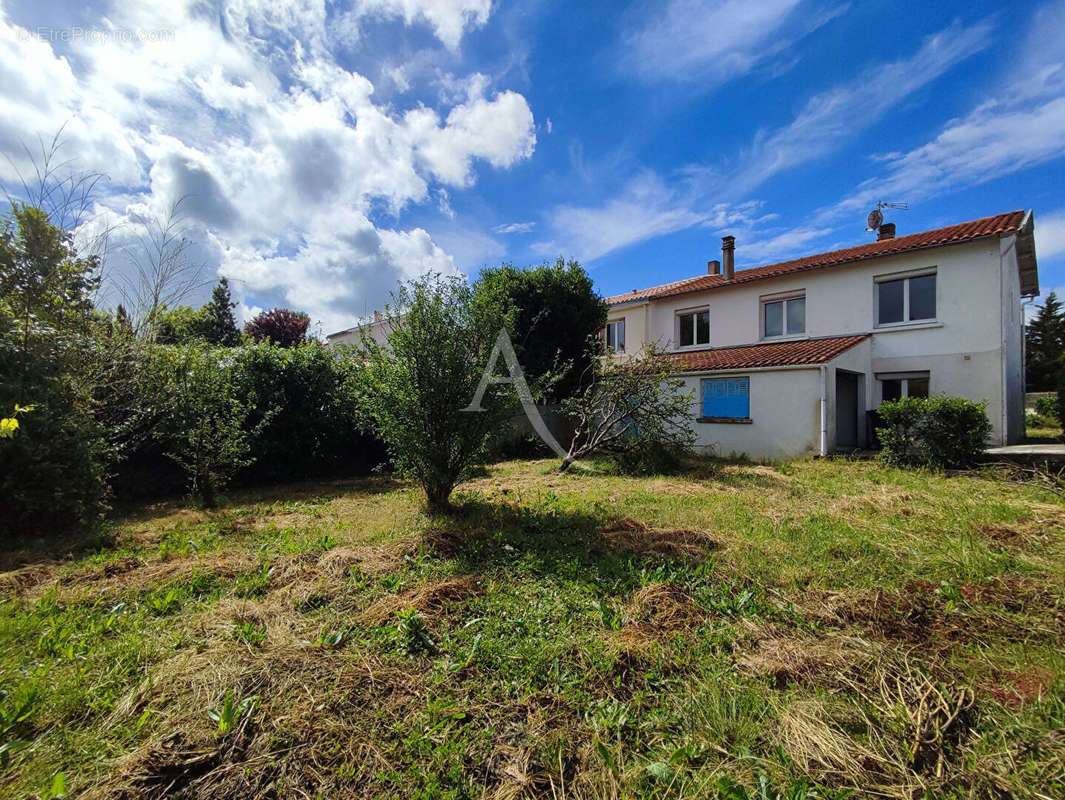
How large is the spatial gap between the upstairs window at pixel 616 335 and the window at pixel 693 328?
2.26 meters

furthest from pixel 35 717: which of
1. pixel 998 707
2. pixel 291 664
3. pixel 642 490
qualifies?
pixel 642 490

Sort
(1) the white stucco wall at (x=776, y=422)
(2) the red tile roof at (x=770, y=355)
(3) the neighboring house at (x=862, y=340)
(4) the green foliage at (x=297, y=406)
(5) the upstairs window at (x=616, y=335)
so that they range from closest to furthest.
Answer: (4) the green foliage at (x=297, y=406), (3) the neighboring house at (x=862, y=340), (1) the white stucco wall at (x=776, y=422), (2) the red tile roof at (x=770, y=355), (5) the upstairs window at (x=616, y=335)

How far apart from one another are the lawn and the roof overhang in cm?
1109

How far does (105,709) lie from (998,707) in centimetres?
453

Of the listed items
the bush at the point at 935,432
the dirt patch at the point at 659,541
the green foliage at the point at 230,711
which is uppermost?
the bush at the point at 935,432

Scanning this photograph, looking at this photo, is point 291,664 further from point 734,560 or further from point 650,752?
point 734,560

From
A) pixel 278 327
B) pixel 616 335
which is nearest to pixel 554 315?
pixel 616 335

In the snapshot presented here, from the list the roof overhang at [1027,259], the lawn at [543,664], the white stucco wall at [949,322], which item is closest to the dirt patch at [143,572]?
the lawn at [543,664]

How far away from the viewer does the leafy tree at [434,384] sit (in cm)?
534

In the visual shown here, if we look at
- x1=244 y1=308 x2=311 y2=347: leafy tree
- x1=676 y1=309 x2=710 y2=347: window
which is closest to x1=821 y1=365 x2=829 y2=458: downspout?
x1=676 y1=309 x2=710 y2=347: window

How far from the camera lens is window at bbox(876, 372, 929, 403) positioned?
11562 millimetres

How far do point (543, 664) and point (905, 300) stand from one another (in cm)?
1437

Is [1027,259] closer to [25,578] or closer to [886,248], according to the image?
[886,248]

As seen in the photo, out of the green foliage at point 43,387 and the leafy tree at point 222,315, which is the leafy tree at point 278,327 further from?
the green foliage at point 43,387
